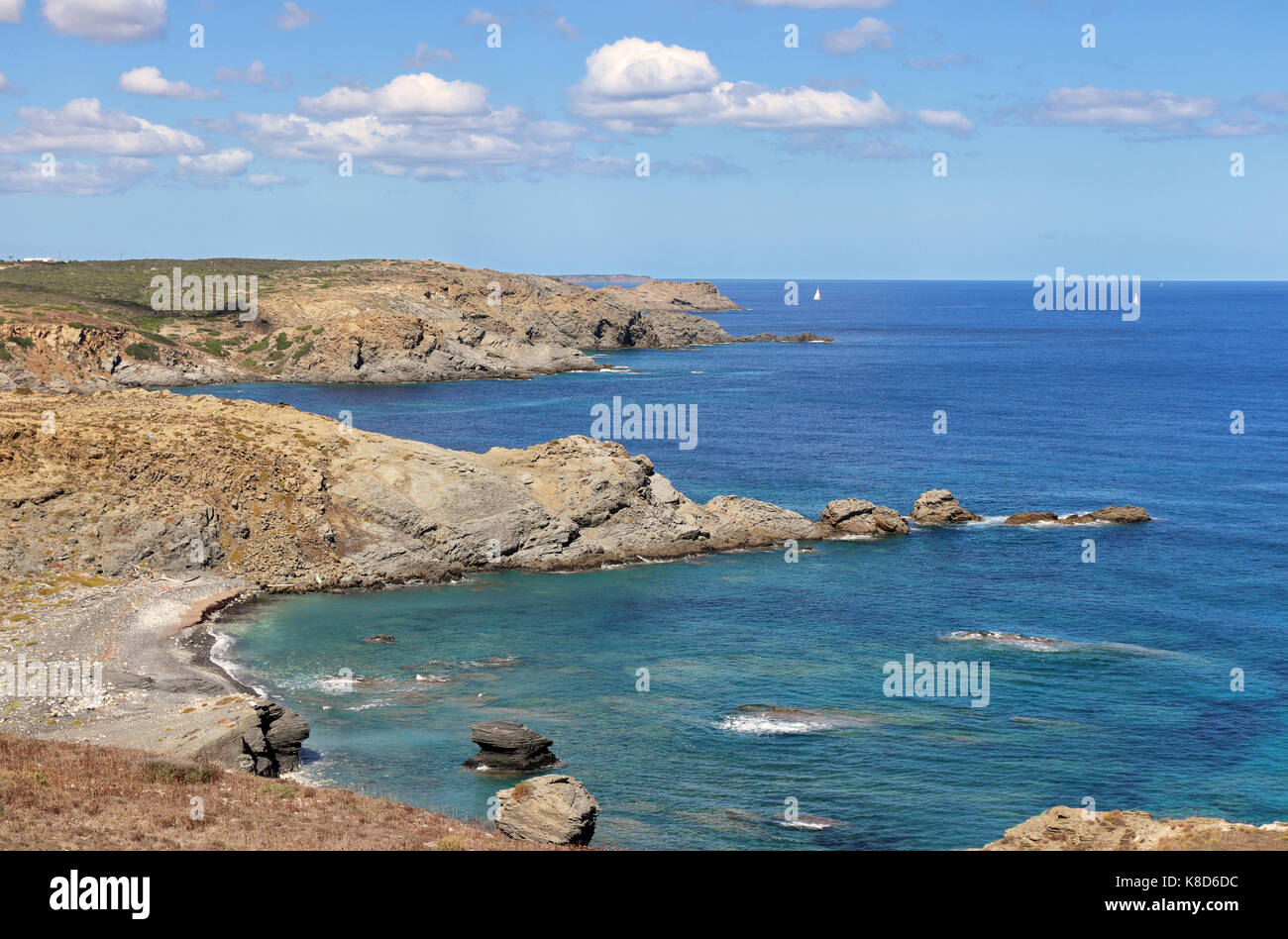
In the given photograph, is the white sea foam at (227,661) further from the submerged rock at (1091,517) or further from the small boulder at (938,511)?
A: the submerged rock at (1091,517)

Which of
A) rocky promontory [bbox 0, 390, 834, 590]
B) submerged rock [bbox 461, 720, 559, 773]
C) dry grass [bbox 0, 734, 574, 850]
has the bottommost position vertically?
submerged rock [bbox 461, 720, 559, 773]

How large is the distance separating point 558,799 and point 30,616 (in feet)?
118

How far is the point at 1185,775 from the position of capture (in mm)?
45125

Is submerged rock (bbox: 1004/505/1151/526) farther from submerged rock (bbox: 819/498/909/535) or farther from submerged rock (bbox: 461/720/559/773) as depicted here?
submerged rock (bbox: 461/720/559/773)

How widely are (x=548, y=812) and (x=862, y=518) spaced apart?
55669 millimetres

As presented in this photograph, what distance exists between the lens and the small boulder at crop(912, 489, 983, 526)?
90.1 meters

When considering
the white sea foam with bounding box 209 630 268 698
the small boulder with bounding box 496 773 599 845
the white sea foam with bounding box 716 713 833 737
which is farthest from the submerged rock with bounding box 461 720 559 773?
the white sea foam with bounding box 209 630 268 698

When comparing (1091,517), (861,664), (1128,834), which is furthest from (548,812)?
(1091,517)

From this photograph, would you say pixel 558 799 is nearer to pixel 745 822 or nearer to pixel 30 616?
pixel 745 822

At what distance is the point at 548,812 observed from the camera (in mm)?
35906

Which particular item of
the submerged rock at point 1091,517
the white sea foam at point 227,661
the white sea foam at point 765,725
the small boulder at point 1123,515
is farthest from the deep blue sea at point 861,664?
the submerged rock at point 1091,517

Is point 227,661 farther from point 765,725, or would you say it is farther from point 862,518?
point 862,518

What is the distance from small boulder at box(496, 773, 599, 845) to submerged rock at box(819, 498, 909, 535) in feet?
175

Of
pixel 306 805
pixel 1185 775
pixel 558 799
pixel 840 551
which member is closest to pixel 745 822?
pixel 558 799
